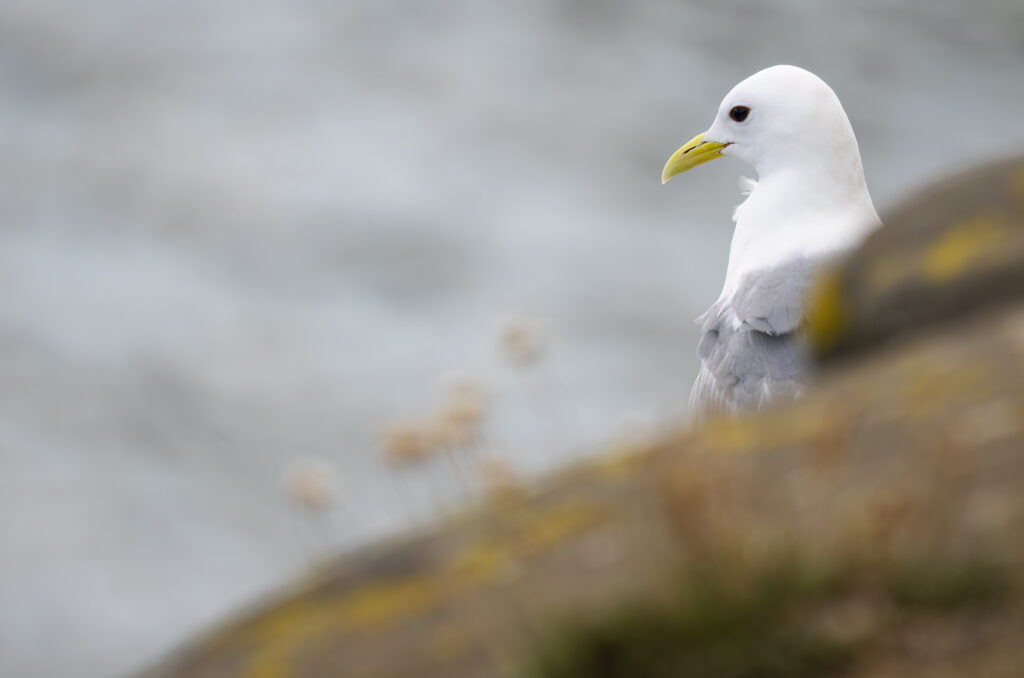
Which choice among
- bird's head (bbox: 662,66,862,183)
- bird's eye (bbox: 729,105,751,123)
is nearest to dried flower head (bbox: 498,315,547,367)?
bird's head (bbox: 662,66,862,183)

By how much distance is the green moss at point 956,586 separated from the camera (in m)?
2.38

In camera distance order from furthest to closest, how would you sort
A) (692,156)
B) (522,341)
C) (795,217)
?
(692,156) → (795,217) → (522,341)

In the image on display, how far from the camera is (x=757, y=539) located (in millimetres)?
2543

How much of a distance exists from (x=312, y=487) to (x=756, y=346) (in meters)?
2.89

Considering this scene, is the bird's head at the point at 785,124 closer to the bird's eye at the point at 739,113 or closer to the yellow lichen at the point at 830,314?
the bird's eye at the point at 739,113

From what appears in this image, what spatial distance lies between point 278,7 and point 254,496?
39.3 feet

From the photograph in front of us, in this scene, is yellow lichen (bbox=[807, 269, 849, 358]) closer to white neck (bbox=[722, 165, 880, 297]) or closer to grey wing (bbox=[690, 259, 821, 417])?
grey wing (bbox=[690, 259, 821, 417])

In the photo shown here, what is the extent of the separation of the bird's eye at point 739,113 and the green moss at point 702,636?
5211 mm

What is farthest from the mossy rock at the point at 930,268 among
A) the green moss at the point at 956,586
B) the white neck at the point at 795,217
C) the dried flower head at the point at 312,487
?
the white neck at the point at 795,217

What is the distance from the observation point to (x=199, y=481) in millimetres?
20500

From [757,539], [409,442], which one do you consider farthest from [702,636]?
[409,442]

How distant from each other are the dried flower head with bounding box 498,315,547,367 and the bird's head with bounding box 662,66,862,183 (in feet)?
9.70

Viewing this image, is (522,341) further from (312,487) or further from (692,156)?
(692,156)

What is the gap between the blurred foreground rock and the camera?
2439mm
